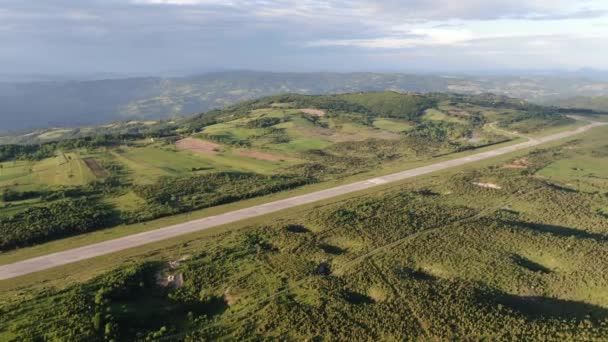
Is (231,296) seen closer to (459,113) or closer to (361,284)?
(361,284)

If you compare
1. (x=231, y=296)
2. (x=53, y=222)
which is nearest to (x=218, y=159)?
(x=53, y=222)

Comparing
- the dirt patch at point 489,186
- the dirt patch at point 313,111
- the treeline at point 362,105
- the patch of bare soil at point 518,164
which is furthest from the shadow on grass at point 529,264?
the dirt patch at point 313,111

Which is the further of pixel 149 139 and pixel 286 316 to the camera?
pixel 149 139

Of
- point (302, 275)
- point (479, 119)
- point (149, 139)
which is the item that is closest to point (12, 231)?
point (302, 275)

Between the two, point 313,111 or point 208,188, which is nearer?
point 208,188

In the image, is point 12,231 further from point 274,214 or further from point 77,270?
point 274,214
